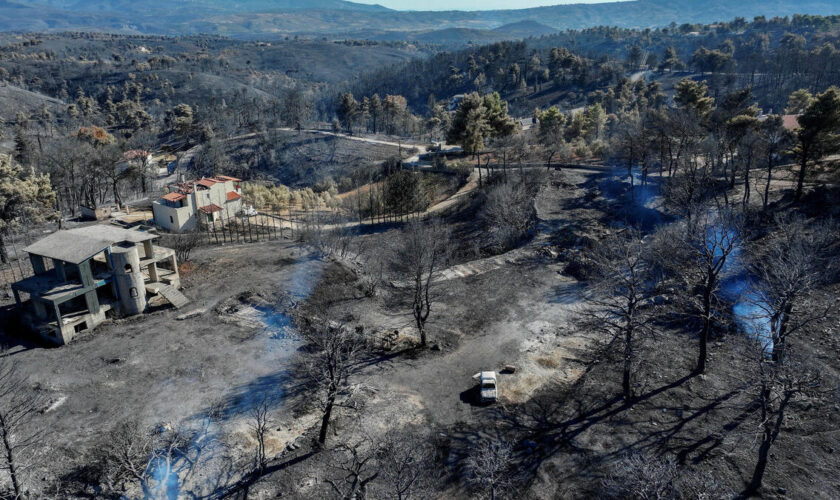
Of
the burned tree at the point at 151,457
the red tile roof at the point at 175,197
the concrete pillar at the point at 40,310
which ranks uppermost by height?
the red tile roof at the point at 175,197

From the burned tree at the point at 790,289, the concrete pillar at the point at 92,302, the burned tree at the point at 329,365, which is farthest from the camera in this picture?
the concrete pillar at the point at 92,302

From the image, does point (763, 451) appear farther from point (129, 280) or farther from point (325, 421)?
point (129, 280)

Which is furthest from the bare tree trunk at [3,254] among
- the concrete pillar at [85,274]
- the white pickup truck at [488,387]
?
the white pickup truck at [488,387]

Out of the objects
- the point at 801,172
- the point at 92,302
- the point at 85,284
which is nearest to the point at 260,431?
the point at 92,302

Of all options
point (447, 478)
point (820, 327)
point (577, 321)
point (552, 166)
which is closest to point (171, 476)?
point (447, 478)

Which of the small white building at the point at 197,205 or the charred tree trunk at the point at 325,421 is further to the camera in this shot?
the small white building at the point at 197,205

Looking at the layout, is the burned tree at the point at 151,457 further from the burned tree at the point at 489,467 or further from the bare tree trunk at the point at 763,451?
the bare tree trunk at the point at 763,451

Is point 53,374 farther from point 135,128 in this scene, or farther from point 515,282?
point 135,128
